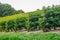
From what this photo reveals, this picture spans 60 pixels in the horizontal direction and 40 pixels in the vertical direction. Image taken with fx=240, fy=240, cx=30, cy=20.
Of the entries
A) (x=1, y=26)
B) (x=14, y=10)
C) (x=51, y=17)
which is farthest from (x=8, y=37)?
(x=14, y=10)

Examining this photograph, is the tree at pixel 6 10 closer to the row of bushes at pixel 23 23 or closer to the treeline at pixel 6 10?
the treeline at pixel 6 10

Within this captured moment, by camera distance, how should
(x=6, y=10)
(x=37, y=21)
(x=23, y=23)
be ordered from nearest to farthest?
(x=37, y=21)
(x=23, y=23)
(x=6, y=10)

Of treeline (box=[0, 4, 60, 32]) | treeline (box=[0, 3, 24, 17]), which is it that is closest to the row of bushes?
treeline (box=[0, 4, 60, 32])

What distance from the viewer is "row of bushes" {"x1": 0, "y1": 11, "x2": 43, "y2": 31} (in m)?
14.5

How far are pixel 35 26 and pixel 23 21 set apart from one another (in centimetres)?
132

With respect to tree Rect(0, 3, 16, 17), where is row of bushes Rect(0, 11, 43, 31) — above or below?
above

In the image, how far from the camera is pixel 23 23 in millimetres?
15547

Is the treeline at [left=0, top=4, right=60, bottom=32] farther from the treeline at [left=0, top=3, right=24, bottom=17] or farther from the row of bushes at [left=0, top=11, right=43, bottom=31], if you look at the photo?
the treeline at [left=0, top=3, right=24, bottom=17]

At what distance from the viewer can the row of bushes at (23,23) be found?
14.5 metres

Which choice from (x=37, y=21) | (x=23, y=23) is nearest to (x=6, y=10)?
(x=23, y=23)

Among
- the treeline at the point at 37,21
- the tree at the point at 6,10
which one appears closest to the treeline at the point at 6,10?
the tree at the point at 6,10

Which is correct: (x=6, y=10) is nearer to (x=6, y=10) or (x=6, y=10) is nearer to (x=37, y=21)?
(x=6, y=10)

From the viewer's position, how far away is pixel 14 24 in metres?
15.7

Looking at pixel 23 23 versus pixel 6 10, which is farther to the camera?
pixel 6 10
